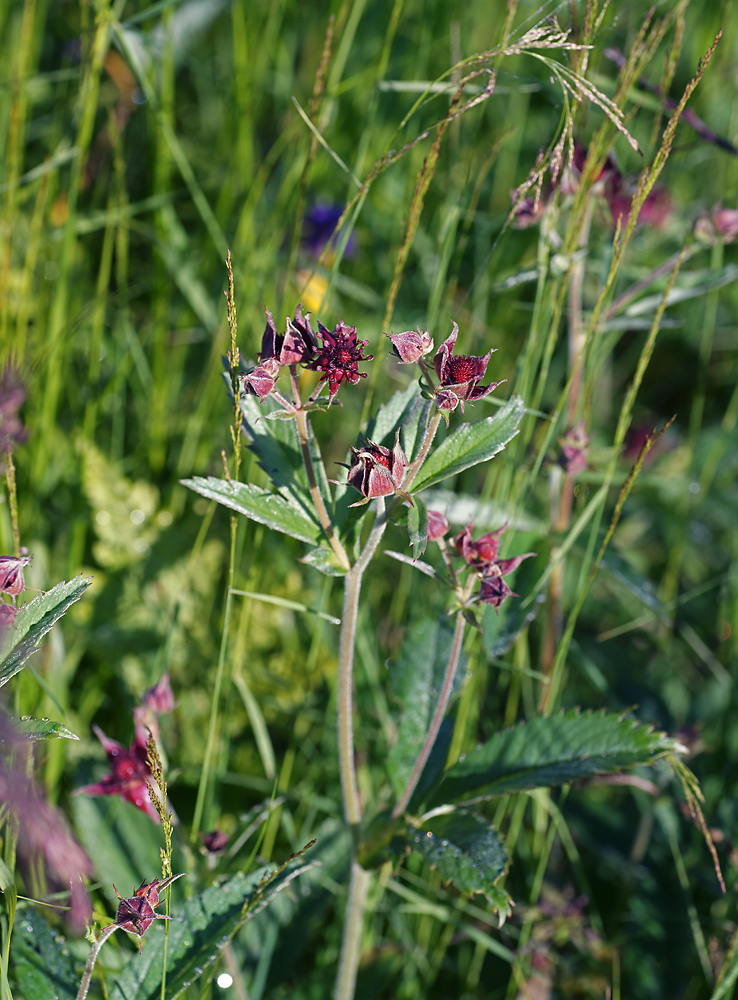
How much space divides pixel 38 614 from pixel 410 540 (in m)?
0.47

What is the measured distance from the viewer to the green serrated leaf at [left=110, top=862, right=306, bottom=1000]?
1062 millimetres

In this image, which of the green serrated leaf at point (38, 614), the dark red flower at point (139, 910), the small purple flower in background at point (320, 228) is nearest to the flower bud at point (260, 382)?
the green serrated leaf at point (38, 614)

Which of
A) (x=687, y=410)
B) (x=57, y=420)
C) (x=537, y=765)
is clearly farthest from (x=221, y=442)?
(x=687, y=410)

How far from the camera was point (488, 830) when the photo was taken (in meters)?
1.16

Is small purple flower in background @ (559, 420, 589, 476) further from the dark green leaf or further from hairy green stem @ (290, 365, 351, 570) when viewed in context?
hairy green stem @ (290, 365, 351, 570)

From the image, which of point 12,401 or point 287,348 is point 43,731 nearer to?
point 287,348

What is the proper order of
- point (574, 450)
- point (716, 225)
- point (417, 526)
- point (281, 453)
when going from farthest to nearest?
point (716, 225), point (574, 450), point (281, 453), point (417, 526)

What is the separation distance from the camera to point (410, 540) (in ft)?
3.14

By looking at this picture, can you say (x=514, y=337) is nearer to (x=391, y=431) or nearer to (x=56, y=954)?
(x=391, y=431)

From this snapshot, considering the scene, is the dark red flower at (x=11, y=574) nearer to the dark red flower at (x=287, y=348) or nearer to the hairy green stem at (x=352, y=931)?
the dark red flower at (x=287, y=348)

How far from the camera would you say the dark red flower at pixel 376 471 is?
0.97 m

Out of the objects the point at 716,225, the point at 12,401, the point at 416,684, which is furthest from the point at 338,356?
the point at 716,225

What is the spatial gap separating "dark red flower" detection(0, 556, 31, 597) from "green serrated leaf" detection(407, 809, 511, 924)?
2.03ft

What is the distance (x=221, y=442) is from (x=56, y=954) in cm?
140
